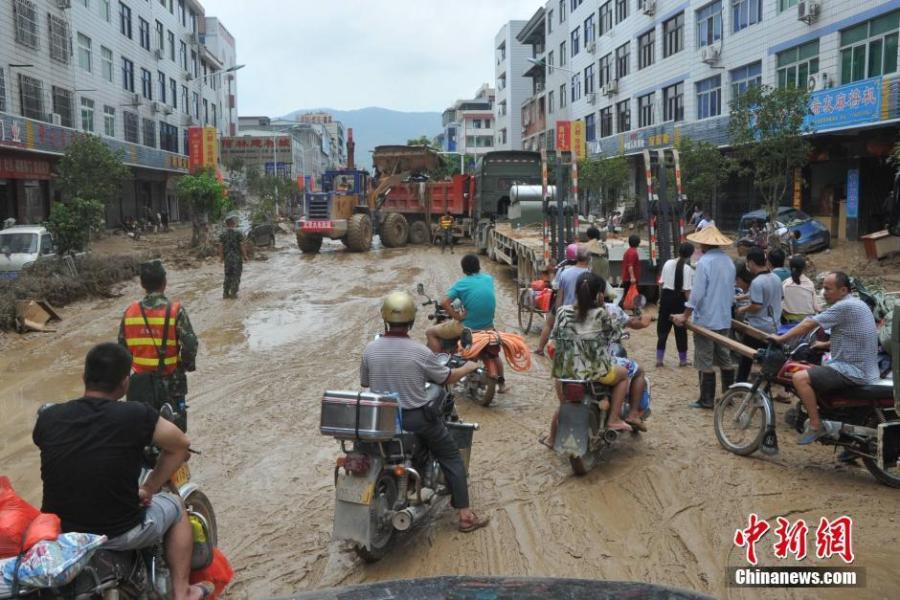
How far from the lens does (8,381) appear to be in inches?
361

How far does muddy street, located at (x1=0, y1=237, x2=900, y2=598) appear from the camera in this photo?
432cm

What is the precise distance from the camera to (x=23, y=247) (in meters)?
15.7

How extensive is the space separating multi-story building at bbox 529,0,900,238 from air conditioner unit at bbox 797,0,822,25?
3 centimetres

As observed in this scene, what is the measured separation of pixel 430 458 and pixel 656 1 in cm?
3275

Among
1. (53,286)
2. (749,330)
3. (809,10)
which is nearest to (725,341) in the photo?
(749,330)

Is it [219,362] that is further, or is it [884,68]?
[884,68]


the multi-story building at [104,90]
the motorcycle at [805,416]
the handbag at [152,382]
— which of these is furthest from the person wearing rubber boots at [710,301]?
the multi-story building at [104,90]

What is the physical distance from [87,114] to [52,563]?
33.2m

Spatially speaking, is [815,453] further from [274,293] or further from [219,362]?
[274,293]

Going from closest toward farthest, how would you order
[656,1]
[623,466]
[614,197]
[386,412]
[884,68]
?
[386,412] < [623,466] < [884,68] < [656,1] < [614,197]

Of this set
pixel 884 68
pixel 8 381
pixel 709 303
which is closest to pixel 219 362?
pixel 8 381

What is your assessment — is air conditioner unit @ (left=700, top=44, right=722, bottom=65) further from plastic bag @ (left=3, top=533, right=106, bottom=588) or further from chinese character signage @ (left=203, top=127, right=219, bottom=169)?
plastic bag @ (left=3, top=533, right=106, bottom=588)

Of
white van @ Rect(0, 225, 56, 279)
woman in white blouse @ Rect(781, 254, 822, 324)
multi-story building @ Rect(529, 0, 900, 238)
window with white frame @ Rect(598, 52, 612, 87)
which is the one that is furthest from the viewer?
window with white frame @ Rect(598, 52, 612, 87)

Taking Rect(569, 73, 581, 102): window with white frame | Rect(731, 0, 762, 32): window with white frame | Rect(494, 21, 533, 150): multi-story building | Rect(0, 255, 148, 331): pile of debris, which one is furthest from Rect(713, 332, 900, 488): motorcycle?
Rect(494, 21, 533, 150): multi-story building
